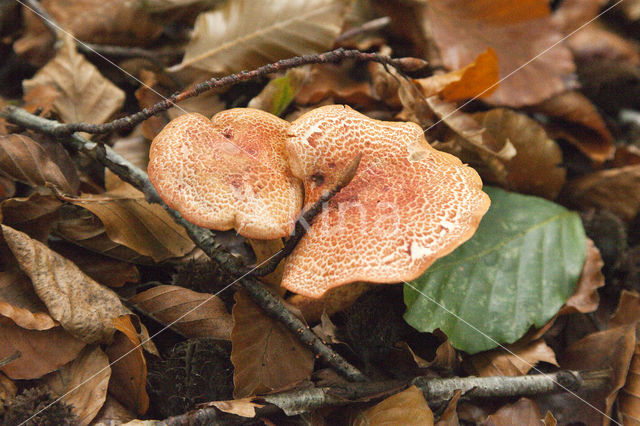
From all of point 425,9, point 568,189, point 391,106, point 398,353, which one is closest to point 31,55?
point 391,106

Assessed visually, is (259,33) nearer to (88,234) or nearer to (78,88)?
(78,88)

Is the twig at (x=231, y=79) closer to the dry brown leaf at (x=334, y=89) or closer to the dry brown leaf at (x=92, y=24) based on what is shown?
the dry brown leaf at (x=334, y=89)

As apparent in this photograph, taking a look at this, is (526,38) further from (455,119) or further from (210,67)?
(210,67)

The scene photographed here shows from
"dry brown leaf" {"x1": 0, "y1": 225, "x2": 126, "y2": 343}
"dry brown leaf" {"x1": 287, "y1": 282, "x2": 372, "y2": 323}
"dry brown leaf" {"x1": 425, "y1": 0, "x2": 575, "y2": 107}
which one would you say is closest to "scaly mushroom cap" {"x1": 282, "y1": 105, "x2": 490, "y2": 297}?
"dry brown leaf" {"x1": 287, "y1": 282, "x2": 372, "y2": 323}

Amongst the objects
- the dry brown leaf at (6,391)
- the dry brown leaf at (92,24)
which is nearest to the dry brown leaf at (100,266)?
the dry brown leaf at (6,391)

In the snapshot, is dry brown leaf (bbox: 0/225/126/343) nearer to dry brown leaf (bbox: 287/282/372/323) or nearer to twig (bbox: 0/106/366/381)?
twig (bbox: 0/106/366/381)

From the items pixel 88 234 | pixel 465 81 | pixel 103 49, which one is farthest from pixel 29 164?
pixel 465 81
